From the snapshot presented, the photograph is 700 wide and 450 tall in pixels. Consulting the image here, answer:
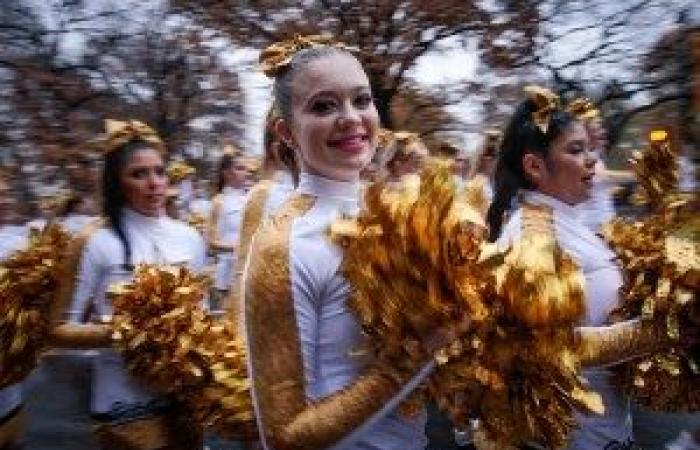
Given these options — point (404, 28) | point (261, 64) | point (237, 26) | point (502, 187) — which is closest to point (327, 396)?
point (261, 64)

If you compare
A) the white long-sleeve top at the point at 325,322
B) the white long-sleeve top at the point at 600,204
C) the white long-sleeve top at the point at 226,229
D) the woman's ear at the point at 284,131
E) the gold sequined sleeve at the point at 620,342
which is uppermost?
the woman's ear at the point at 284,131

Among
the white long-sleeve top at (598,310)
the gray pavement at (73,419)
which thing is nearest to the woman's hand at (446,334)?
the white long-sleeve top at (598,310)

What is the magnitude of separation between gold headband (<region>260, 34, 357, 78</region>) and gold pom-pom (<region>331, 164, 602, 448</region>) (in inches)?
17.7

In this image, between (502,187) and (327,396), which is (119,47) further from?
(327,396)

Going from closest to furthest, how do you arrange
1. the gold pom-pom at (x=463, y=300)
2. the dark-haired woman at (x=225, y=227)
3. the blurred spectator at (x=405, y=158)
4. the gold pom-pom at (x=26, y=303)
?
the gold pom-pom at (x=463, y=300), the gold pom-pom at (x=26, y=303), the blurred spectator at (x=405, y=158), the dark-haired woman at (x=225, y=227)

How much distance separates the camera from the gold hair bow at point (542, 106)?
290 centimetres

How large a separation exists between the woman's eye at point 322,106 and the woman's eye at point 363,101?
0.20 feet

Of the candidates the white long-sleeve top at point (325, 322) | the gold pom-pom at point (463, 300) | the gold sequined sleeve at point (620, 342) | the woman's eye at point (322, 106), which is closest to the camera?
the gold pom-pom at point (463, 300)

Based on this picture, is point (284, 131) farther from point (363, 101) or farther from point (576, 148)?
point (576, 148)

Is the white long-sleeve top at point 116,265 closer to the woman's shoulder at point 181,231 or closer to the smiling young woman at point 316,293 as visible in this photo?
the woman's shoulder at point 181,231

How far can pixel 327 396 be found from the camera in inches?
65.3

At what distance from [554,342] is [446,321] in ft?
0.71

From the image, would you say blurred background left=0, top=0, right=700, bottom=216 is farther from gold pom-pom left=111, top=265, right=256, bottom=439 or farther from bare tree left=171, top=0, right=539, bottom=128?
gold pom-pom left=111, top=265, right=256, bottom=439

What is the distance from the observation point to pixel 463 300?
1547 mm
